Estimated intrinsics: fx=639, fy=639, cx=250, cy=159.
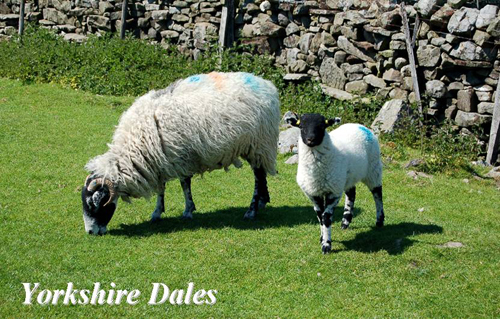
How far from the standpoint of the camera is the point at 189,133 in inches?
339

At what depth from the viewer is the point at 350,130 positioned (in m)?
8.22

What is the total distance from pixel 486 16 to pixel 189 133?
263 inches

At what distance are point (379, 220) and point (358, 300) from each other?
7.45 feet

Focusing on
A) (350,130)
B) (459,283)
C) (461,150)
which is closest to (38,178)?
(350,130)

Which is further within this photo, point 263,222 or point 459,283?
point 263,222

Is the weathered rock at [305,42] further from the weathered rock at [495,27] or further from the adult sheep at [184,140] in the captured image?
the adult sheep at [184,140]

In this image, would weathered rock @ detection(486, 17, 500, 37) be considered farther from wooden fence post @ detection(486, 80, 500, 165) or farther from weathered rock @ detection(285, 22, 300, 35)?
weathered rock @ detection(285, 22, 300, 35)

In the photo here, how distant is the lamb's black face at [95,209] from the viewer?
830 centimetres

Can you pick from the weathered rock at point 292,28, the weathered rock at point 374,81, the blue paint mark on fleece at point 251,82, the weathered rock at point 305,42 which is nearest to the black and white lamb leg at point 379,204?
the blue paint mark on fleece at point 251,82

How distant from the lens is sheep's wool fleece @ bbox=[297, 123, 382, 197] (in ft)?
24.5

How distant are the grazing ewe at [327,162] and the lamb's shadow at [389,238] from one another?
0.50 m

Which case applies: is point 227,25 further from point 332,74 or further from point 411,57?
point 411,57

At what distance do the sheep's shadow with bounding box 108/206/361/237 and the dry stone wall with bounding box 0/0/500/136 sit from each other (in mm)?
4564

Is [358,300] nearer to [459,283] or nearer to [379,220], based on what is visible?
[459,283]
